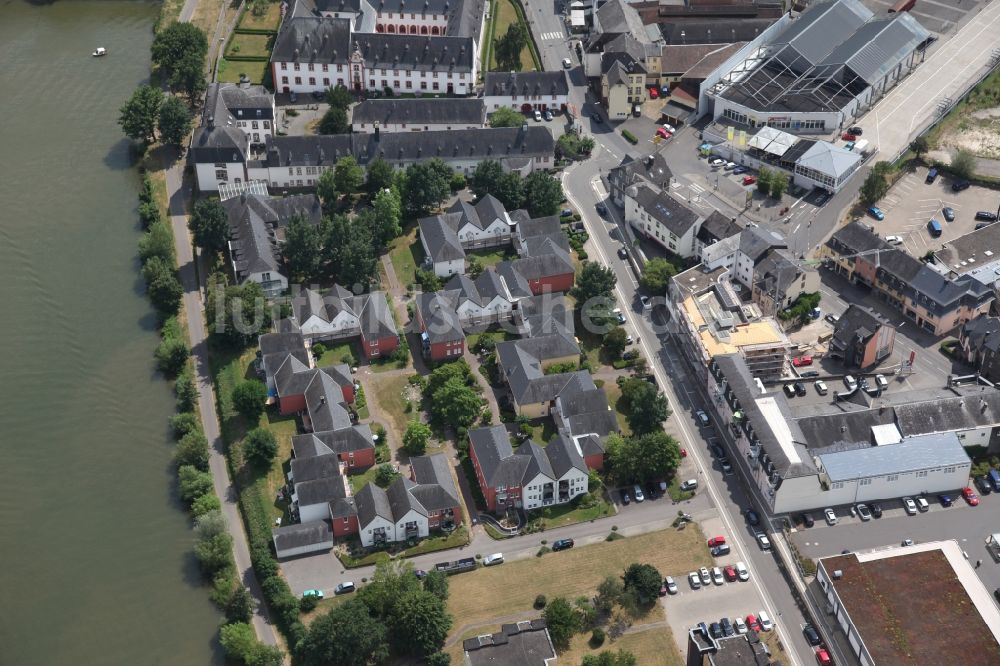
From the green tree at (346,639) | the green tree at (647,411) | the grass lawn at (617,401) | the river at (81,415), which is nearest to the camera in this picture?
the green tree at (346,639)

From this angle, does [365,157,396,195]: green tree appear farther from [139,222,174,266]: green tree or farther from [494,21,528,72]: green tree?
[494,21,528,72]: green tree

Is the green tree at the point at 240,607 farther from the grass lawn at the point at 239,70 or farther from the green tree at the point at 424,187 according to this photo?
the grass lawn at the point at 239,70

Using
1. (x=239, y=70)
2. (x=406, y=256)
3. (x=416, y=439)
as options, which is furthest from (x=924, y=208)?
(x=239, y=70)

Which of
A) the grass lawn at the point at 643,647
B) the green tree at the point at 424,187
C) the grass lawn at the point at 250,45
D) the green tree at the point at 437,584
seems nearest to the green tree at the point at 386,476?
the green tree at the point at 437,584

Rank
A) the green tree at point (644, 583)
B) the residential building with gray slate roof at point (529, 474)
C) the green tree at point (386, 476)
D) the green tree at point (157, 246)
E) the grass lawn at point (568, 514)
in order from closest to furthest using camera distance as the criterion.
Result: the green tree at point (644, 583), the residential building with gray slate roof at point (529, 474), the grass lawn at point (568, 514), the green tree at point (386, 476), the green tree at point (157, 246)

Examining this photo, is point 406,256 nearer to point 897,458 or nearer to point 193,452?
point 193,452

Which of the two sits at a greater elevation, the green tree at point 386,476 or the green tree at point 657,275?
the green tree at point 657,275

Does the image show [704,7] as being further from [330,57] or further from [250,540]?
[250,540]
